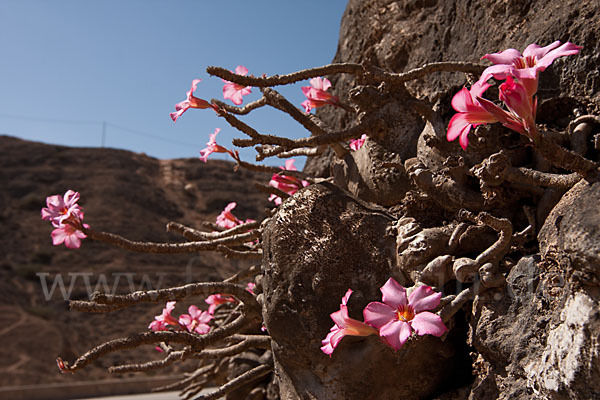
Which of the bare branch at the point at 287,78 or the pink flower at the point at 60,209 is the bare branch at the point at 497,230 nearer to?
the bare branch at the point at 287,78

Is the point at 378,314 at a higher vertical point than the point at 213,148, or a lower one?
lower

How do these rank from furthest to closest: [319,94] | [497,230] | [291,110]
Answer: [319,94] < [291,110] < [497,230]

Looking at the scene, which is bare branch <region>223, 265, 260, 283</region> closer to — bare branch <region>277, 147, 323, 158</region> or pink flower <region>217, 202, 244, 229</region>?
pink flower <region>217, 202, 244, 229</region>

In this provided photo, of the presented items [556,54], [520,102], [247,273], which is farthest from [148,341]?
[556,54]

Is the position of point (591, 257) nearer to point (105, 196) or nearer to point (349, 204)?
point (349, 204)

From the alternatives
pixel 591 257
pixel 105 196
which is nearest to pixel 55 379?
pixel 105 196

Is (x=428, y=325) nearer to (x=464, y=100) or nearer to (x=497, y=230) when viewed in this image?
(x=497, y=230)

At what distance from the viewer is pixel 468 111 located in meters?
1.26

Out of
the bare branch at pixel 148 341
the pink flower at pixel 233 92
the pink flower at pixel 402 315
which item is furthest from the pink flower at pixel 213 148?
the pink flower at pixel 402 315

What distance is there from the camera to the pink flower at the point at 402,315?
48.6 inches

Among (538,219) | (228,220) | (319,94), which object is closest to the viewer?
(538,219)

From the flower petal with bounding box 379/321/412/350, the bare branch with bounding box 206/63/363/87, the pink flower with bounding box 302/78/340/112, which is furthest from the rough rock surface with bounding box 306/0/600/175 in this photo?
the flower petal with bounding box 379/321/412/350

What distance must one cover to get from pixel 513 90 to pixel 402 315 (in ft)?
1.98

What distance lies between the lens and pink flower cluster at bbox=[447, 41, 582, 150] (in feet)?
3.81
